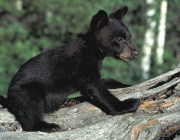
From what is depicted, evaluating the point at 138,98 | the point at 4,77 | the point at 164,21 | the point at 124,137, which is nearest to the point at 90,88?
the point at 138,98

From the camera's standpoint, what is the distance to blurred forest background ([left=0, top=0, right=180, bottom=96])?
1353cm

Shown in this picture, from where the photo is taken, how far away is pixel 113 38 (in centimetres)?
539

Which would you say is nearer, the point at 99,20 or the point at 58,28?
the point at 99,20

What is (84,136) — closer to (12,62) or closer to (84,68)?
(84,68)

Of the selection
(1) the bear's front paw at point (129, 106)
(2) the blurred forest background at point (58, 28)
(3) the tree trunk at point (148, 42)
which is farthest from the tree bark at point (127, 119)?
(3) the tree trunk at point (148, 42)

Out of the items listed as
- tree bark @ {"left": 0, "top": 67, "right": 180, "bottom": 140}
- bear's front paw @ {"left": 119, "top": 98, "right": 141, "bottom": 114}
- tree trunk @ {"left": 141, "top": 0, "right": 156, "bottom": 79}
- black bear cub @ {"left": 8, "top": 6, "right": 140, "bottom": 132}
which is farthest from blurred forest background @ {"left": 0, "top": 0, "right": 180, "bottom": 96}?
bear's front paw @ {"left": 119, "top": 98, "right": 141, "bottom": 114}

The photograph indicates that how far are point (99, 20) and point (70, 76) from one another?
0.81 metres

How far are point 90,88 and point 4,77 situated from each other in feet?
27.4

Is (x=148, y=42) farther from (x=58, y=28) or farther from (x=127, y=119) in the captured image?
(x=127, y=119)

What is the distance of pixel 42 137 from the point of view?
14.1ft

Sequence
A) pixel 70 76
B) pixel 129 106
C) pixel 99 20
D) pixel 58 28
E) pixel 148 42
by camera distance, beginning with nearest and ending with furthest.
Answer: pixel 129 106 < pixel 70 76 < pixel 99 20 < pixel 58 28 < pixel 148 42

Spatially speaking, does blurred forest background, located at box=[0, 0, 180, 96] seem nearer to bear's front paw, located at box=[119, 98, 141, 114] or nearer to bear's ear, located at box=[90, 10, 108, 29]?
bear's ear, located at box=[90, 10, 108, 29]

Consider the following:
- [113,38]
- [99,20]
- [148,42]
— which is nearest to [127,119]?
[113,38]

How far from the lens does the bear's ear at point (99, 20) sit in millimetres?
5188
